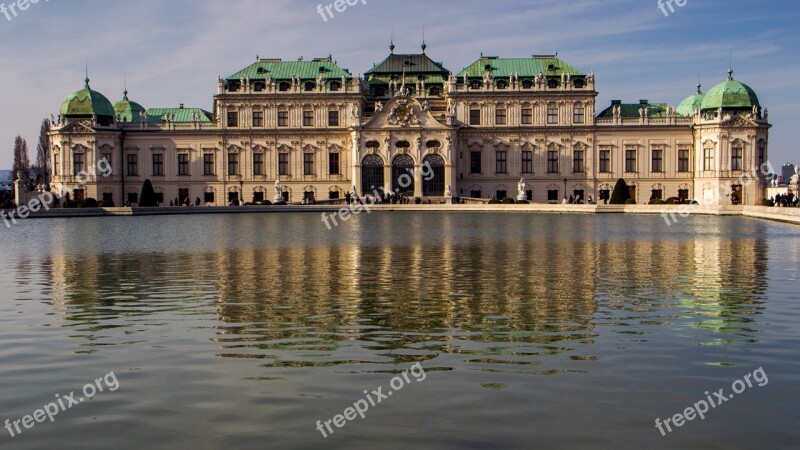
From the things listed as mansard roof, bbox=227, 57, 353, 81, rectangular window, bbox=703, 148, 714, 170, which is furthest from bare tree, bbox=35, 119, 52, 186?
rectangular window, bbox=703, 148, 714, 170

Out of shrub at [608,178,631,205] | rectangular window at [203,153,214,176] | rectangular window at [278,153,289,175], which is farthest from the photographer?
rectangular window at [203,153,214,176]

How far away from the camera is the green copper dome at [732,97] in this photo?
10469 cm

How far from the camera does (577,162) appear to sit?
356 feet

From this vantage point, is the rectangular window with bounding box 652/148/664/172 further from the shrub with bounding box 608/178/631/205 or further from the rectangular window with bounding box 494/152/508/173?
the rectangular window with bounding box 494/152/508/173

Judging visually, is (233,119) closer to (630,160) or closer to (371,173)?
(371,173)

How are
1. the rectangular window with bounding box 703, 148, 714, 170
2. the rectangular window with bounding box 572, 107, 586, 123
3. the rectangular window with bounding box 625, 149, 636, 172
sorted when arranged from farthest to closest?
the rectangular window with bounding box 625, 149, 636, 172 < the rectangular window with bounding box 572, 107, 586, 123 < the rectangular window with bounding box 703, 148, 714, 170

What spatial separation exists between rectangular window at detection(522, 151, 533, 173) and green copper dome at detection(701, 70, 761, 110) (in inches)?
825

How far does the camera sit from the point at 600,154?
10831 cm

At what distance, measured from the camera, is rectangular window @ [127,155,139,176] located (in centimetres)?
10931

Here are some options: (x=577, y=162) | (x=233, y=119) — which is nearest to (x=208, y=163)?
(x=233, y=119)

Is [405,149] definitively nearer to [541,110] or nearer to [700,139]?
[541,110]

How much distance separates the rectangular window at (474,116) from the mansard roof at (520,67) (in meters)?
4.15

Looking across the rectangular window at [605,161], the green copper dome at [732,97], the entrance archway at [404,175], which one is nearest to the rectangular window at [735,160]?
the green copper dome at [732,97]

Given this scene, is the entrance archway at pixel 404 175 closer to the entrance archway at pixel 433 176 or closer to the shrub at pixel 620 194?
the entrance archway at pixel 433 176
